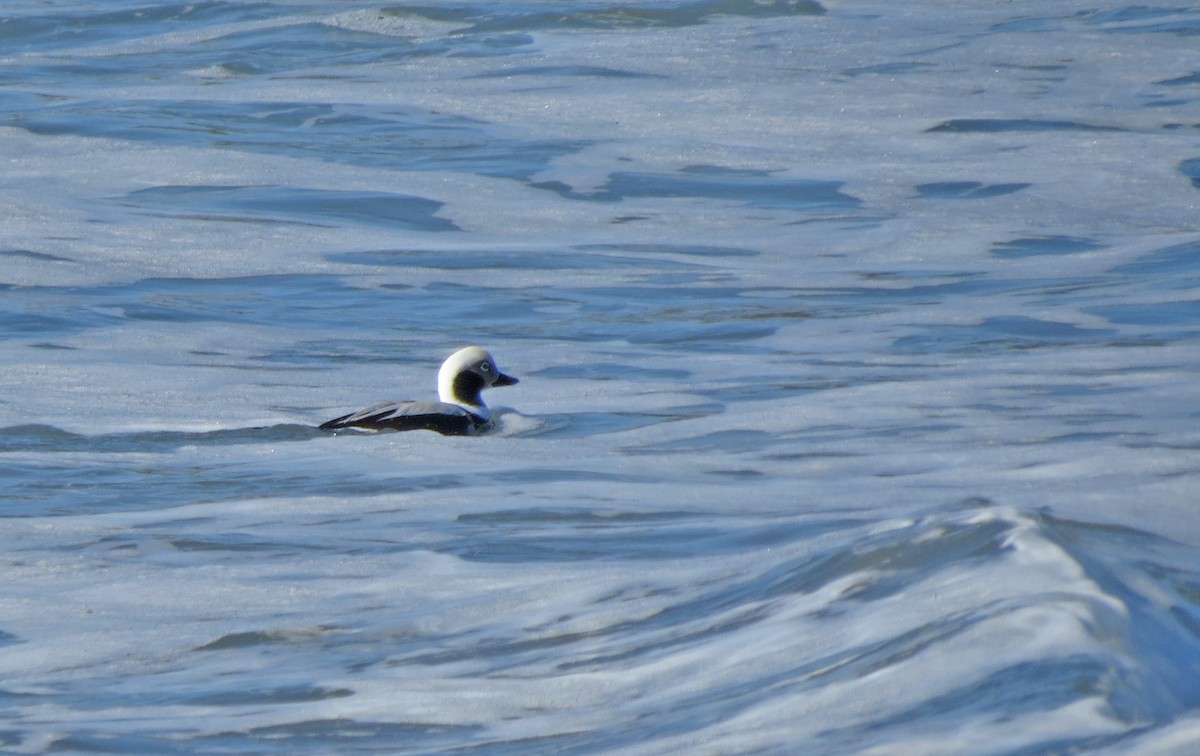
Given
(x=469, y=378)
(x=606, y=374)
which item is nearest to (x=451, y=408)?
(x=469, y=378)

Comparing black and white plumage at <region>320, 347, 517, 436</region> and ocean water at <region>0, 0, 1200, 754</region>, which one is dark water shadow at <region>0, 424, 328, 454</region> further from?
black and white plumage at <region>320, 347, 517, 436</region>

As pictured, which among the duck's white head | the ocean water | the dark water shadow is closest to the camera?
the ocean water

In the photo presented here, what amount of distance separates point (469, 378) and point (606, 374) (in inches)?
37.3

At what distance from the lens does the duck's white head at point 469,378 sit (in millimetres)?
Answer: 7418

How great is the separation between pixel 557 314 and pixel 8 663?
228 inches

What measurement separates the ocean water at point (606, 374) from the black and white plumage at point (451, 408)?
0.26 ft

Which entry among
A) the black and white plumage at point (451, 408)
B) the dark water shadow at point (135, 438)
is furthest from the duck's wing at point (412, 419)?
the dark water shadow at point (135, 438)

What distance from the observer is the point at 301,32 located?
663 inches

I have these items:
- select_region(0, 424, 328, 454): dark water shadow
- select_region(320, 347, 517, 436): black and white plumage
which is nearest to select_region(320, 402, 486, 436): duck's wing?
select_region(320, 347, 517, 436): black and white plumage

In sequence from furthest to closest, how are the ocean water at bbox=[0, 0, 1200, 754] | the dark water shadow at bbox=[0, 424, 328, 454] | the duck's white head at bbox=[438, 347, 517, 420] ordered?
the duck's white head at bbox=[438, 347, 517, 420] < the dark water shadow at bbox=[0, 424, 328, 454] < the ocean water at bbox=[0, 0, 1200, 754]

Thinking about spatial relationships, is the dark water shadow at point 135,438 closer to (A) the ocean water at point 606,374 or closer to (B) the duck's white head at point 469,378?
(A) the ocean water at point 606,374

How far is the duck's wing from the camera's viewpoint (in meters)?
6.70

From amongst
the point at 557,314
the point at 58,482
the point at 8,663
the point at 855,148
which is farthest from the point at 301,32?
the point at 8,663

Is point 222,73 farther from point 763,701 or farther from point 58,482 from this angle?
point 763,701
